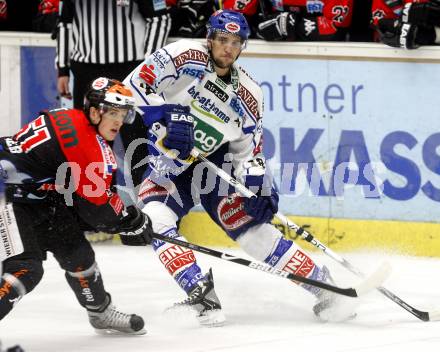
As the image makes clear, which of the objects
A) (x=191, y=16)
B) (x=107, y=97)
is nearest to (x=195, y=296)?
(x=107, y=97)

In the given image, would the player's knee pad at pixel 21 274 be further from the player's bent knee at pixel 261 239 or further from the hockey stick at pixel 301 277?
the player's bent knee at pixel 261 239

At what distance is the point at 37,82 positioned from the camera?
7.23 meters

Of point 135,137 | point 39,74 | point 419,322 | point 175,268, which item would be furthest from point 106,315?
point 39,74

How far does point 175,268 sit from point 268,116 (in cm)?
193

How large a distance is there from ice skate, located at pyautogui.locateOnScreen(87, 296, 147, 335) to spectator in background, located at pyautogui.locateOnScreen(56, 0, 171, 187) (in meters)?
2.08

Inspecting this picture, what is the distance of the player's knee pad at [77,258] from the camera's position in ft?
15.6

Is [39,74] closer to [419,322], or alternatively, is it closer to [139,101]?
[139,101]

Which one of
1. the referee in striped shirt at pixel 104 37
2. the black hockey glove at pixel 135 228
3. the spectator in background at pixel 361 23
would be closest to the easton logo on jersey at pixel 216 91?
the black hockey glove at pixel 135 228

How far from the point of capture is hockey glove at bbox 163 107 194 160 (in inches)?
202

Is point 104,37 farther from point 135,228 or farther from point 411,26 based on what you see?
point 135,228

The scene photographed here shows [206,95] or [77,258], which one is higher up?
[206,95]

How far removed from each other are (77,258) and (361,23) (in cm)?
306

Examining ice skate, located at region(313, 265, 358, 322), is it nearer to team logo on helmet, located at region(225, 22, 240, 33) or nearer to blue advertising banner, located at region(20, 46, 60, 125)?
team logo on helmet, located at region(225, 22, 240, 33)

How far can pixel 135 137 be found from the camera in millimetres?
6984
